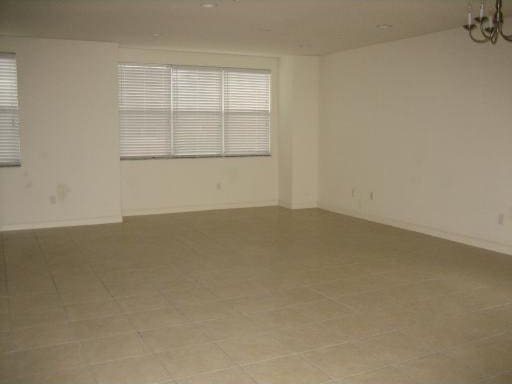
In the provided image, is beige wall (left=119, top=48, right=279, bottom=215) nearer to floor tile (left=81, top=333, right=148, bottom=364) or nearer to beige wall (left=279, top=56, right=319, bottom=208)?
beige wall (left=279, top=56, right=319, bottom=208)

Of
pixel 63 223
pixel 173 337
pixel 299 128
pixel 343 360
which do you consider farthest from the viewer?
pixel 299 128

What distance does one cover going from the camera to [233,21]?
18.0ft

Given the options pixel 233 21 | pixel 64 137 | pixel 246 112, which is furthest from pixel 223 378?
pixel 246 112

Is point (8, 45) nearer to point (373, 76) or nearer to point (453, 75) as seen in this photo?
point (373, 76)

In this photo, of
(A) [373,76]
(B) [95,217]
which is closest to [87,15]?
(B) [95,217]

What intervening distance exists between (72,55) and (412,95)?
4488mm

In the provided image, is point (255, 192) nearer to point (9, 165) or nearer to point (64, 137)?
point (64, 137)

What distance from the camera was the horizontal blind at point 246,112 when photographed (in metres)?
8.34

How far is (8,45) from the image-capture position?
21.6 ft

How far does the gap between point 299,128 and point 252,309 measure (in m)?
4.92

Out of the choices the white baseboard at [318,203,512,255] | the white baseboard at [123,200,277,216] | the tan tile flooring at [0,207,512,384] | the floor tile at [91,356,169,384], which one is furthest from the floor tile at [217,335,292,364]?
the white baseboard at [123,200,277,216]

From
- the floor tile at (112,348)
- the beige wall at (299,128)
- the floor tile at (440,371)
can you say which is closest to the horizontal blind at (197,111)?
the beige wall at (299,128)

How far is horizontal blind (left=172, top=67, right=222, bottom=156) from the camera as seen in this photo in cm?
798

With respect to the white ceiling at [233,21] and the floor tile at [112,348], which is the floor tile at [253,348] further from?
the white ceiling at [233,21]
